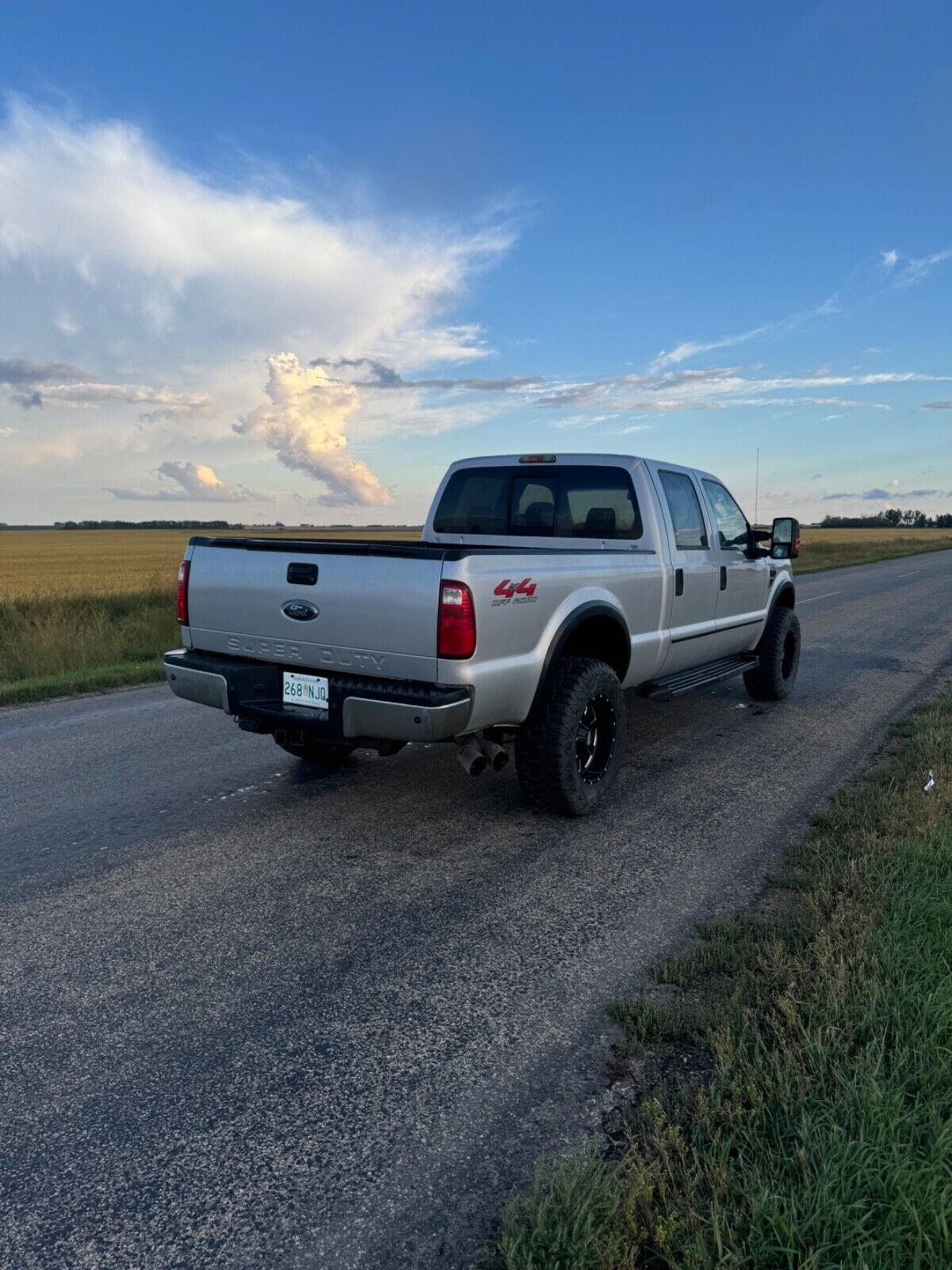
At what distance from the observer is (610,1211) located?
79.4 inches

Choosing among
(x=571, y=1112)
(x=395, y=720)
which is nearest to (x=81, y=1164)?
(x=571, y=1112)

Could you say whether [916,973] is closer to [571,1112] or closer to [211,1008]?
[571,1112]

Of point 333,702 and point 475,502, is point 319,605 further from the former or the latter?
point 475,502

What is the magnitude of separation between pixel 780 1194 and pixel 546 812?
10.3ft

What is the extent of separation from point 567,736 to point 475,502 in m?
2.21

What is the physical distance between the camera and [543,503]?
6.12 metres

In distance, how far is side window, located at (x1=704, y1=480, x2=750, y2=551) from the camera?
6.98 meters

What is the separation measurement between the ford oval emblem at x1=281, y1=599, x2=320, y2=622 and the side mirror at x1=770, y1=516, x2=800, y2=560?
442 cm

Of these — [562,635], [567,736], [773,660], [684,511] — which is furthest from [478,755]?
[773,660]

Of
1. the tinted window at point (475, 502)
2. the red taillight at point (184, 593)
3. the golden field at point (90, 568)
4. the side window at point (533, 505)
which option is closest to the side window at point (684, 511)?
the side window at point (533, 505)

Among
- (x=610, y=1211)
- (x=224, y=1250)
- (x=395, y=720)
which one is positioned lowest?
(x=224, y=1250)

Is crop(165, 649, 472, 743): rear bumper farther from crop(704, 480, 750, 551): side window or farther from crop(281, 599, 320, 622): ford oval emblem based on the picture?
crop(704, 480, 750, 551): side window

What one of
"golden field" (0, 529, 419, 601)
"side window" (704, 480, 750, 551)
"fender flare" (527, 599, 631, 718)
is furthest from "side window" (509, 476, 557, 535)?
"golden field" (0, 529, 419, 601)

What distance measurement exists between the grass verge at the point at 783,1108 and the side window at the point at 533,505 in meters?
3.08
